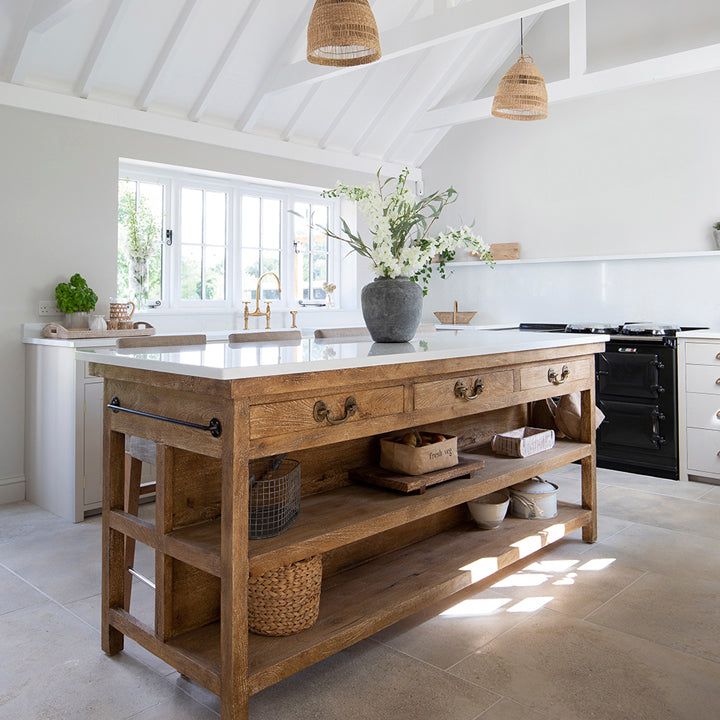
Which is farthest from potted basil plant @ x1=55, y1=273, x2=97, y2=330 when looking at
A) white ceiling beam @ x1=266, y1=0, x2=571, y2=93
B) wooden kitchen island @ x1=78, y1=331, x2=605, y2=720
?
wooden kitchen island @ x1=78, y1=331, x2=605, y2=720

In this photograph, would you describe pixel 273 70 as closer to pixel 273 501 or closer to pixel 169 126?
pixel 169 126

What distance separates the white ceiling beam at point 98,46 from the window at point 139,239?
736 mm

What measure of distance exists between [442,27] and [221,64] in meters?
1.56

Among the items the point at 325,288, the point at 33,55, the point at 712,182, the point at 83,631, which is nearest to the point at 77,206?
the point at 33,55

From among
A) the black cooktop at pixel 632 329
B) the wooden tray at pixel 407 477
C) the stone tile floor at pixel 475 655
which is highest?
the black cooktop at pixel 632 329

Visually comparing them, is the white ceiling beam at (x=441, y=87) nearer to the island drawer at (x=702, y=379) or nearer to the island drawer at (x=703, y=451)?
the island drawer at (x=702, y=379)

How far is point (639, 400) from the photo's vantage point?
15.7ft

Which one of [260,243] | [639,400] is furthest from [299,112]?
[639,400]

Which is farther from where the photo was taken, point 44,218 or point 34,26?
point 44,218

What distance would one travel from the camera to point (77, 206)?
14.8ft

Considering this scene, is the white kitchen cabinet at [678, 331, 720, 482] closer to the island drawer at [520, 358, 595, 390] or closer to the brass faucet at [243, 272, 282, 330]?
the island drawer at [520, 358, 595, 390]

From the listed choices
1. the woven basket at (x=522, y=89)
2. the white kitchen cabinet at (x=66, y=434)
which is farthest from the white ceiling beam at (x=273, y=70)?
the white kitchen cabinet at (x=66, y=434)

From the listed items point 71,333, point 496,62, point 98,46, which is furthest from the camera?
point 496,62

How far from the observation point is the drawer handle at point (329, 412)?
6.46ft
